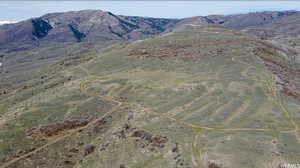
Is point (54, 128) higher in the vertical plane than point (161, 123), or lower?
lower

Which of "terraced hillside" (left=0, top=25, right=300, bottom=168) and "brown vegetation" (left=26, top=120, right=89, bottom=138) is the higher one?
"terraced hillside" (left=0, top=25, right=300, bottom=168)

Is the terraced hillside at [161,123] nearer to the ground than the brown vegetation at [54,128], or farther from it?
farther from it

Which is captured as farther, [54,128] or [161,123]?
[54,128]

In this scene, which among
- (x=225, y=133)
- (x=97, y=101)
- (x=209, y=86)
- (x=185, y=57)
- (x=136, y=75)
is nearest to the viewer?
(x=225, y=133)

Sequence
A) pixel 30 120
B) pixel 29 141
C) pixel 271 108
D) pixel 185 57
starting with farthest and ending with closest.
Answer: pixel 185 57
pixel 30 120
pixel 271 108
pixel 29 141

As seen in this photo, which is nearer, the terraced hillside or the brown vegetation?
the terraced hillside

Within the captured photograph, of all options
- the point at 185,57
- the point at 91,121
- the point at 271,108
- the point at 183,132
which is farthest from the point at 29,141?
the point at 185,57

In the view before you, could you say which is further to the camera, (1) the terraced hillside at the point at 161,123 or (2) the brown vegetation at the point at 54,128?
(2) the brown vegetation at the point at 54,128

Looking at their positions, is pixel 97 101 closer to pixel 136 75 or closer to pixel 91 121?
pixel 91 121
